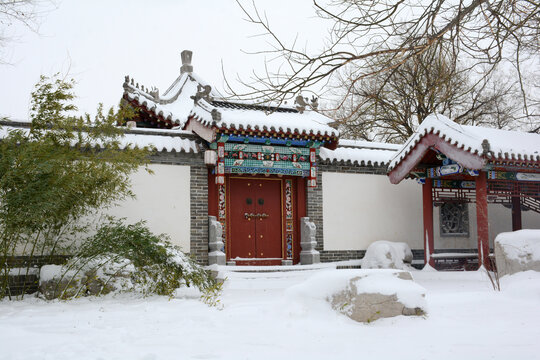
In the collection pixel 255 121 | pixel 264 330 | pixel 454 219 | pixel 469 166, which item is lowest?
pixel 264 330

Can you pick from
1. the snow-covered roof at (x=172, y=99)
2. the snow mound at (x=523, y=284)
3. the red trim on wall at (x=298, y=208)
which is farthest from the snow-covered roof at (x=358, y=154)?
the snow mound at (x=523, y=284)

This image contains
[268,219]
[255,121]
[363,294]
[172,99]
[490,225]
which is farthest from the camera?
[172,99]

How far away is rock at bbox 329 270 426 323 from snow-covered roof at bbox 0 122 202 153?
189 inches

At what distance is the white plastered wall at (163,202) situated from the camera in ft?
30.3

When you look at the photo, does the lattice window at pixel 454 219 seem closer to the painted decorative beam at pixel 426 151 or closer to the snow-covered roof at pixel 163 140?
the painted decorative beam at pixel 426 151

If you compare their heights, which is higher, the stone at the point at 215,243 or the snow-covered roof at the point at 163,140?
the snow-covered roof at the point at 163,140

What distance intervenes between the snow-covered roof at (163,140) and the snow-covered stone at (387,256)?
12.8 feet

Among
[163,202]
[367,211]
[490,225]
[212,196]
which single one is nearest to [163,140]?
[163,202]

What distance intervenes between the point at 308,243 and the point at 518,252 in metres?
3.80

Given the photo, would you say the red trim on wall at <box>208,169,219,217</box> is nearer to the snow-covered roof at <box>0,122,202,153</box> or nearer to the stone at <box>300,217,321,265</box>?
the snow-covered roof at <box>0,122,202,153</box>

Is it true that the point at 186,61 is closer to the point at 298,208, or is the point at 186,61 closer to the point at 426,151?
the point at 298,208

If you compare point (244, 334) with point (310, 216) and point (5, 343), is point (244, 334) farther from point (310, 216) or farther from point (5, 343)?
point (310, 216)

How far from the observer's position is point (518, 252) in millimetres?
7820

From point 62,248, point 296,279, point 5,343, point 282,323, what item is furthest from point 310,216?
point 5,343
